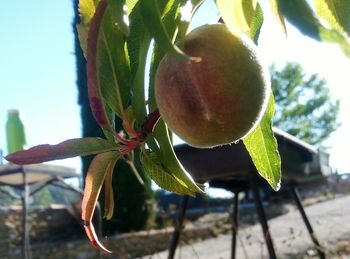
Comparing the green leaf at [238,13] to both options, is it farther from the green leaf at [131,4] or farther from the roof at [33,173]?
the roof at [33,173]

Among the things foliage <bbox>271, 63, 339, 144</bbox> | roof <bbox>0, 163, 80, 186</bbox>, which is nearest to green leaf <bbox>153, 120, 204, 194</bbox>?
roof <bbox>0, 163, 80, 186</bbox>

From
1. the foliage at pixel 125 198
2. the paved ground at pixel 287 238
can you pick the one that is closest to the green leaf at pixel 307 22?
the paved ground at pixel 287 238

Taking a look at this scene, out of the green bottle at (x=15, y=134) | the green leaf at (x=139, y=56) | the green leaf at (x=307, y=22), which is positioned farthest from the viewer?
the green bottle at (x=15, y=134)

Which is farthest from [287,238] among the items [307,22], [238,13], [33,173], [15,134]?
[307,22]

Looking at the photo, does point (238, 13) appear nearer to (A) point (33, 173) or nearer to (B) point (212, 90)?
(B) point (212, 90)

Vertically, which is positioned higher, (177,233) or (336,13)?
(336,13)

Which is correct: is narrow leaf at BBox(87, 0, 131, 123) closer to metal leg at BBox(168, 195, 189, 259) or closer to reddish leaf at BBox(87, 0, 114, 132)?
reddish leaf at BBox(87, 0, 114, 132)

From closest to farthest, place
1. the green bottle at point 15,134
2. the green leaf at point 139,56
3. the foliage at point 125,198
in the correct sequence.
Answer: the green leaf at point 139,56 < the green bottle at point 15,134 < the foliage at point 125,198

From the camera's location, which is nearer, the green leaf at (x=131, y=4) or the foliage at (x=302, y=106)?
the green leaf at (x=131, y=4)
